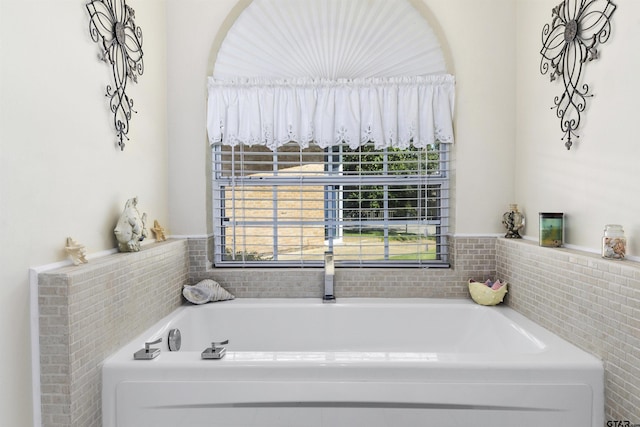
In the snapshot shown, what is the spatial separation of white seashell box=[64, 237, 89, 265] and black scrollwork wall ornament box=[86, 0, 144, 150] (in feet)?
2.04

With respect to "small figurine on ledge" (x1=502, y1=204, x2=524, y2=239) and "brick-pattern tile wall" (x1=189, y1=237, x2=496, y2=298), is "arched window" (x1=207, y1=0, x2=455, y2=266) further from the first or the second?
"small figurine on ledge" (x1=502, y1=204, x2=524, y2=239)

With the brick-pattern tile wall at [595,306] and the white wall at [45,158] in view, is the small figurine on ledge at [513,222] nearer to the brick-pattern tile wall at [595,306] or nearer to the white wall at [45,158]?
the brick-pattern tile wall at [595,306]

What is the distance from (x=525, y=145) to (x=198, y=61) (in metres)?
2.10

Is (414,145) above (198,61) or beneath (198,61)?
beneath

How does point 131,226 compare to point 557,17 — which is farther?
point 557,17

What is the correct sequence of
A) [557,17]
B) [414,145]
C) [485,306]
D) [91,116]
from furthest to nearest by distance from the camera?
[414,145] → [485,306] → [557,17] → [91,116]

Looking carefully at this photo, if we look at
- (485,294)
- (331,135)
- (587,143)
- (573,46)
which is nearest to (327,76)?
(331,135)

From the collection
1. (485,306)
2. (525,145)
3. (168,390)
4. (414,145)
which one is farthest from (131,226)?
(525,145)

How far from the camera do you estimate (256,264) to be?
295 cm

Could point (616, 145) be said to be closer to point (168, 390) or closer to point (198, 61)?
point (168, 390)

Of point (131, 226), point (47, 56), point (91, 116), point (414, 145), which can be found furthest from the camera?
point (414, 145)

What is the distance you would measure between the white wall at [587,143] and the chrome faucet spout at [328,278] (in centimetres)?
119

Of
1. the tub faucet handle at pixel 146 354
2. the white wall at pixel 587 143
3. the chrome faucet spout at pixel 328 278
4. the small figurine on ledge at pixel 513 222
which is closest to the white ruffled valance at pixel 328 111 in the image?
the white wall at pixel 587 143

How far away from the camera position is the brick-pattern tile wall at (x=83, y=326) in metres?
1.53
